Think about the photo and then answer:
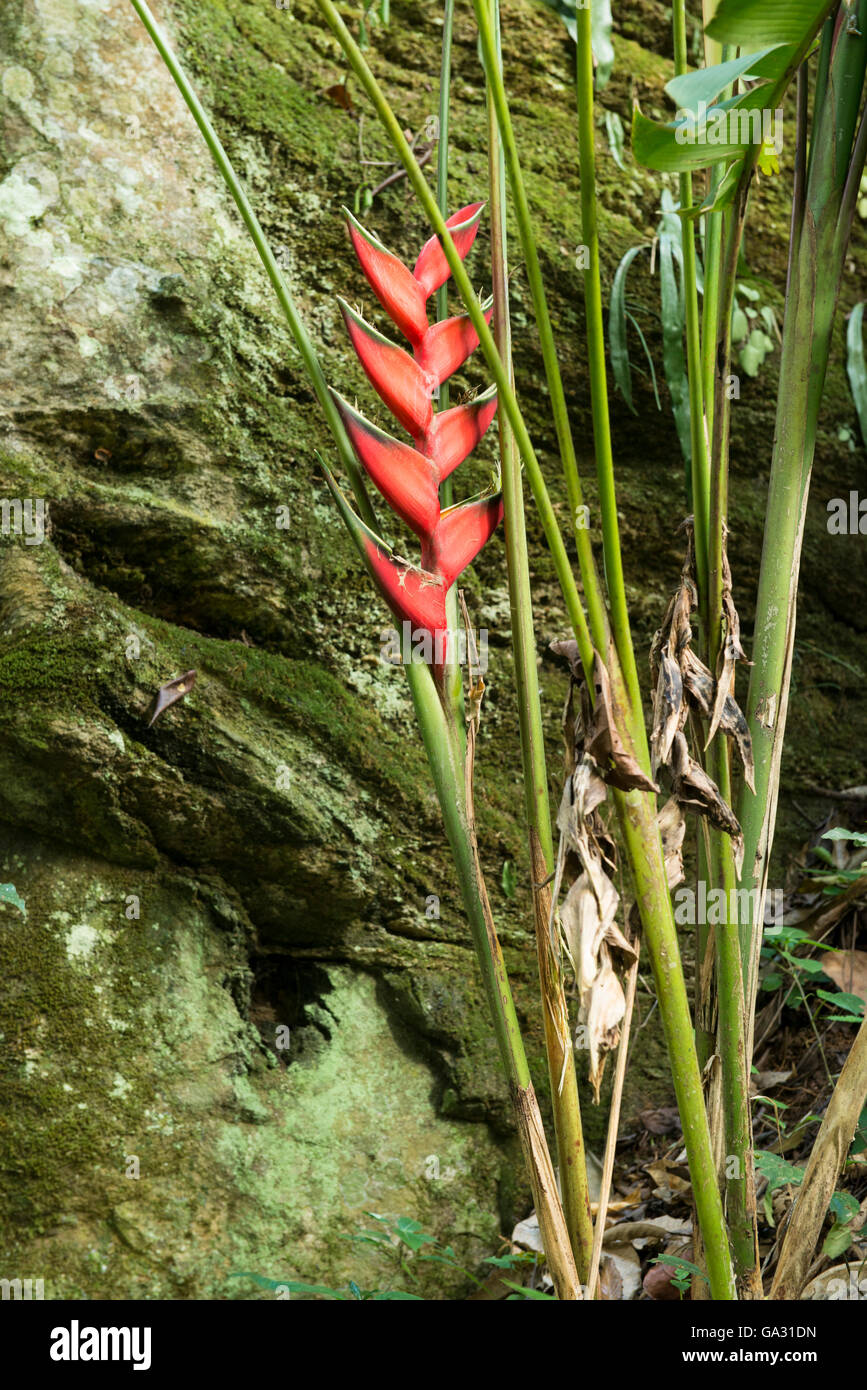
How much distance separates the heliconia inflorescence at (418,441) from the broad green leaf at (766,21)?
0.28 m

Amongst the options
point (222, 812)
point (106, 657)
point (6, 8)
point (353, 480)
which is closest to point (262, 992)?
point (222, 812)

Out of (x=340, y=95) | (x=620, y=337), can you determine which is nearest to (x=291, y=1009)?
(x=620, y=337)

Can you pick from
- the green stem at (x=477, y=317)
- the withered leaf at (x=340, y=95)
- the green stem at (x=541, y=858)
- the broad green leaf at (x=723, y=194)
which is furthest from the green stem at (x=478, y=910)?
the withered leaf at (x=340, y=95)

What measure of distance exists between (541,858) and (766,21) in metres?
0.64

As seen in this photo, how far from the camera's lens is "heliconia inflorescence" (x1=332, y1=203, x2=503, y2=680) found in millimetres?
783

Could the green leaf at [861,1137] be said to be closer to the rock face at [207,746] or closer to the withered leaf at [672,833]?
the withered leaf at [672,833]

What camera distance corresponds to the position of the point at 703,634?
889mm

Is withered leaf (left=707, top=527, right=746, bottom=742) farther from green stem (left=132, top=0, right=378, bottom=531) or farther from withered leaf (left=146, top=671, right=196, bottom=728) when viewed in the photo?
withered leaf (left=146, top=671, right=196, bottom=728)

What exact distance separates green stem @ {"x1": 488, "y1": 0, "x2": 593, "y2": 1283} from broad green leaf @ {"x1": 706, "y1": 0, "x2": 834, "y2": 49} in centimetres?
22

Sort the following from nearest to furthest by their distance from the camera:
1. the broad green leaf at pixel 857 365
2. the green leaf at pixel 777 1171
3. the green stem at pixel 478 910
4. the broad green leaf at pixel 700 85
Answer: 1. the broad green leaf at pixel 700 85
2. the green stem at pixel 478 910
3. the green leaf at pixel 777 1171
4. the broad green leaf at pixel 857 365

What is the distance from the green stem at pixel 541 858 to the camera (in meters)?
0.77

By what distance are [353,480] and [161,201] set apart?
2.85 feet

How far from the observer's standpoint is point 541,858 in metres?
0.81

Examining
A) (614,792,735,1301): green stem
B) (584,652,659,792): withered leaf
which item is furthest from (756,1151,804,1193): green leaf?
(584,652,659,792): withered leaf
